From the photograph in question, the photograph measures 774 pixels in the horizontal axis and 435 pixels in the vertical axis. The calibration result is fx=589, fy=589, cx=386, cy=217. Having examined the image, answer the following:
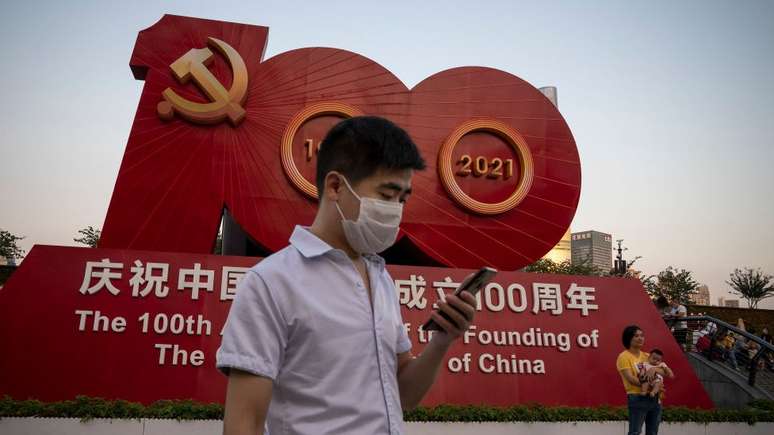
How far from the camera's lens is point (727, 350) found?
11.3 m

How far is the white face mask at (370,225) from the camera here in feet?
6.02

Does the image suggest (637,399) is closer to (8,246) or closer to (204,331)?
(204,331)

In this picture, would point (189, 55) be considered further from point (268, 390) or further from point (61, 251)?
point (268, 390)

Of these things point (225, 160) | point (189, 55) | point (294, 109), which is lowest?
point (225, 160)

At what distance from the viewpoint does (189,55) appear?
30.5 ft

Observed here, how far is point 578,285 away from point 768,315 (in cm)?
1871

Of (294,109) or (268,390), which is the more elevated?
(294,109)

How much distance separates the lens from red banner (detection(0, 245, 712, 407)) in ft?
24.0

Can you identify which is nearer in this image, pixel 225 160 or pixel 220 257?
pixel 220 257

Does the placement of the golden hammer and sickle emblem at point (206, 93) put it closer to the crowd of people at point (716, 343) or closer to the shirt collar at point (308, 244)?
the shirt collar at point (308, 244)

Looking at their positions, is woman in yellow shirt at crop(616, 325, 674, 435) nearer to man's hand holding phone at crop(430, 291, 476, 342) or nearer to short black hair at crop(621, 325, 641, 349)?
short black hair at crop(621, 325, 641, 349)

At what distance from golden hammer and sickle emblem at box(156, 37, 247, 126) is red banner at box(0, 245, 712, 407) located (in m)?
2.34

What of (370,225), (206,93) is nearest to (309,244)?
(370,225)

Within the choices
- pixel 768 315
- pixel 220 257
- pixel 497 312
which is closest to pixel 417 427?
pixel 497 312
